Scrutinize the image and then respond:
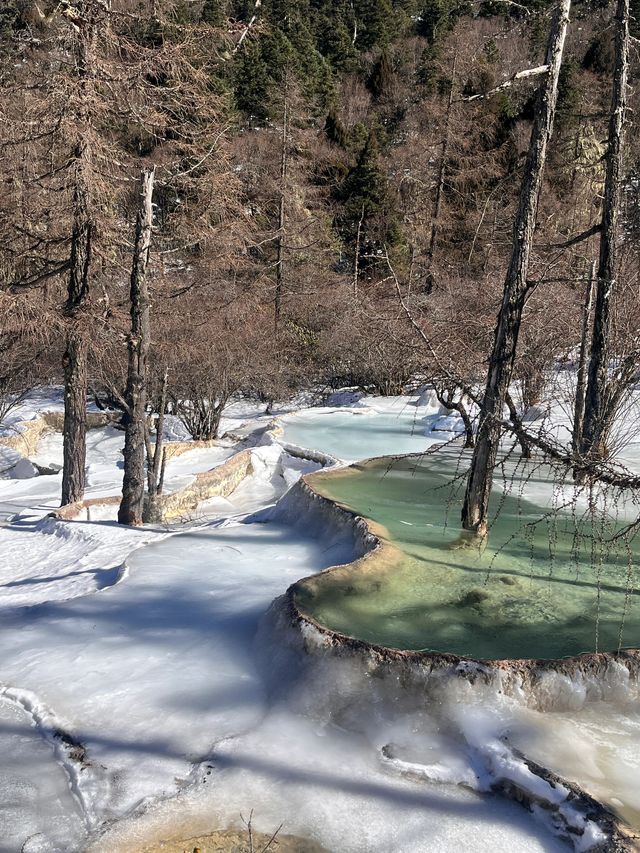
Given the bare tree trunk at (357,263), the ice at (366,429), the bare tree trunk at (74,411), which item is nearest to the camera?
the bare tree trunk at (74,411)

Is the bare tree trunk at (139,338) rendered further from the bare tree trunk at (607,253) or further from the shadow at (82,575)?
the bare tree trunk at (607,253)

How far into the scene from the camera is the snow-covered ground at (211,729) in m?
3.59

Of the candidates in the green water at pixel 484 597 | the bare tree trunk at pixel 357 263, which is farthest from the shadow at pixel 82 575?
the bare tree trunk at pixel 357 263

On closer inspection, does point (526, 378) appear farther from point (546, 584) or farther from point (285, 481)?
point (546, 584)

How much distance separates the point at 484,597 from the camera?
5.78m

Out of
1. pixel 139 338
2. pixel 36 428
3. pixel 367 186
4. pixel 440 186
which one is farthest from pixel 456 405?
pixel 367 186

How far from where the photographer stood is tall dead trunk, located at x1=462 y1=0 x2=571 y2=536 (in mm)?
6238

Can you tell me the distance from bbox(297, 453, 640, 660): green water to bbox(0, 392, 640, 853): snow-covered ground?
2.00ft

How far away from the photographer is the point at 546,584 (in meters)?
6.10

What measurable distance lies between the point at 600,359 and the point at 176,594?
622 centimetres

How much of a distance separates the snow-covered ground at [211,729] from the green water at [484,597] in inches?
24.0

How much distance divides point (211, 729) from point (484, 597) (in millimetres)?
2516

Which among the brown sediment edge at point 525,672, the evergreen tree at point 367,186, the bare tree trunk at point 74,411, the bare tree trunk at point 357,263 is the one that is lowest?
the brown sediment edge at point 525,672

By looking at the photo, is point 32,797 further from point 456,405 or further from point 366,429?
point 366,429
